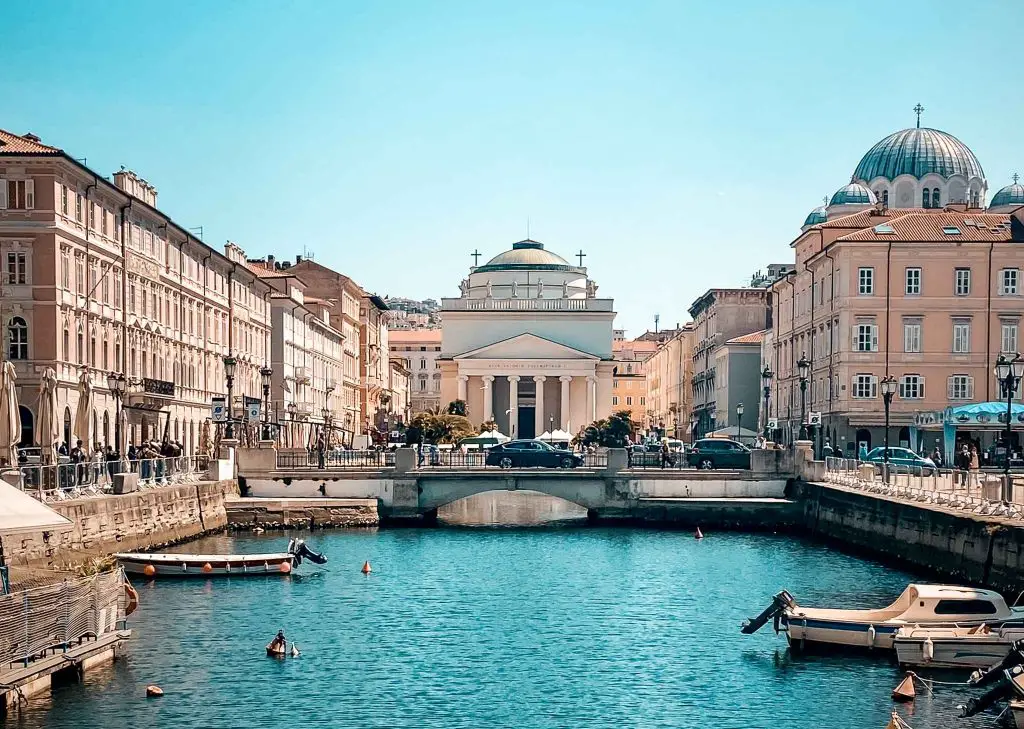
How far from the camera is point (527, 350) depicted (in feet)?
478

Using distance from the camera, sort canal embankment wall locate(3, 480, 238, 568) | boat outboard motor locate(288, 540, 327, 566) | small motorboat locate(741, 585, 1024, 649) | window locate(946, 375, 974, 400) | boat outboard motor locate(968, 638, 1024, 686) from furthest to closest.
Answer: window locate(946, 375, 974, 400)
boat outboard motor locate(288, 540, 327, 566)
canal embankment wall locate(3, 480, 238, 568)
small motorboat locate(741, 585, 1024, 649)
boat outboard motor locate(968, 638, 1024, 686)

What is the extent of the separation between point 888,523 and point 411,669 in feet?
76.8

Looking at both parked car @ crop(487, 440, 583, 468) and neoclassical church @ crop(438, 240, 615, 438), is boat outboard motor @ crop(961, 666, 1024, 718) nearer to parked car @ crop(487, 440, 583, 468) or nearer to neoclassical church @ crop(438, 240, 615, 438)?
parked car @ crop(487, 440, 583, 468)

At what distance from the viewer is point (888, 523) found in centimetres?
4875

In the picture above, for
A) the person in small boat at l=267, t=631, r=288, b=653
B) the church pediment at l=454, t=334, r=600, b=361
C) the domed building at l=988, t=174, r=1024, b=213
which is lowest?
the person in small boat at l=267, t=631, r=288, b=653

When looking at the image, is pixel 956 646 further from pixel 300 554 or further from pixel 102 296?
pixel 102 296

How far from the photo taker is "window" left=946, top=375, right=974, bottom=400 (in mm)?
80750

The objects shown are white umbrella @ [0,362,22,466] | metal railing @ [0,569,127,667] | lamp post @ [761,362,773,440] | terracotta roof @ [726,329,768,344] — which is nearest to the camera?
metal railing @ [0,569,127,667]

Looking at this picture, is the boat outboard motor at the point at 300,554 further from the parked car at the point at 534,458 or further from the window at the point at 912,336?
the window at the point at 912,336

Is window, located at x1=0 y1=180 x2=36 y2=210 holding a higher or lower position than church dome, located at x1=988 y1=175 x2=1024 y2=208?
lower

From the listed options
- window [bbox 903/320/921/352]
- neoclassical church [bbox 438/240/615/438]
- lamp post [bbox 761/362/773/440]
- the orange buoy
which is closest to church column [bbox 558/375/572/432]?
neoclassical church [bbox 438/240/615/438]

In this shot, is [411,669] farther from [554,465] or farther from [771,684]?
[554,465]

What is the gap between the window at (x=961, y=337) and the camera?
80.6 meters

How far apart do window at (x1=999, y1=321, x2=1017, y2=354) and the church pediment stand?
68.0 m
